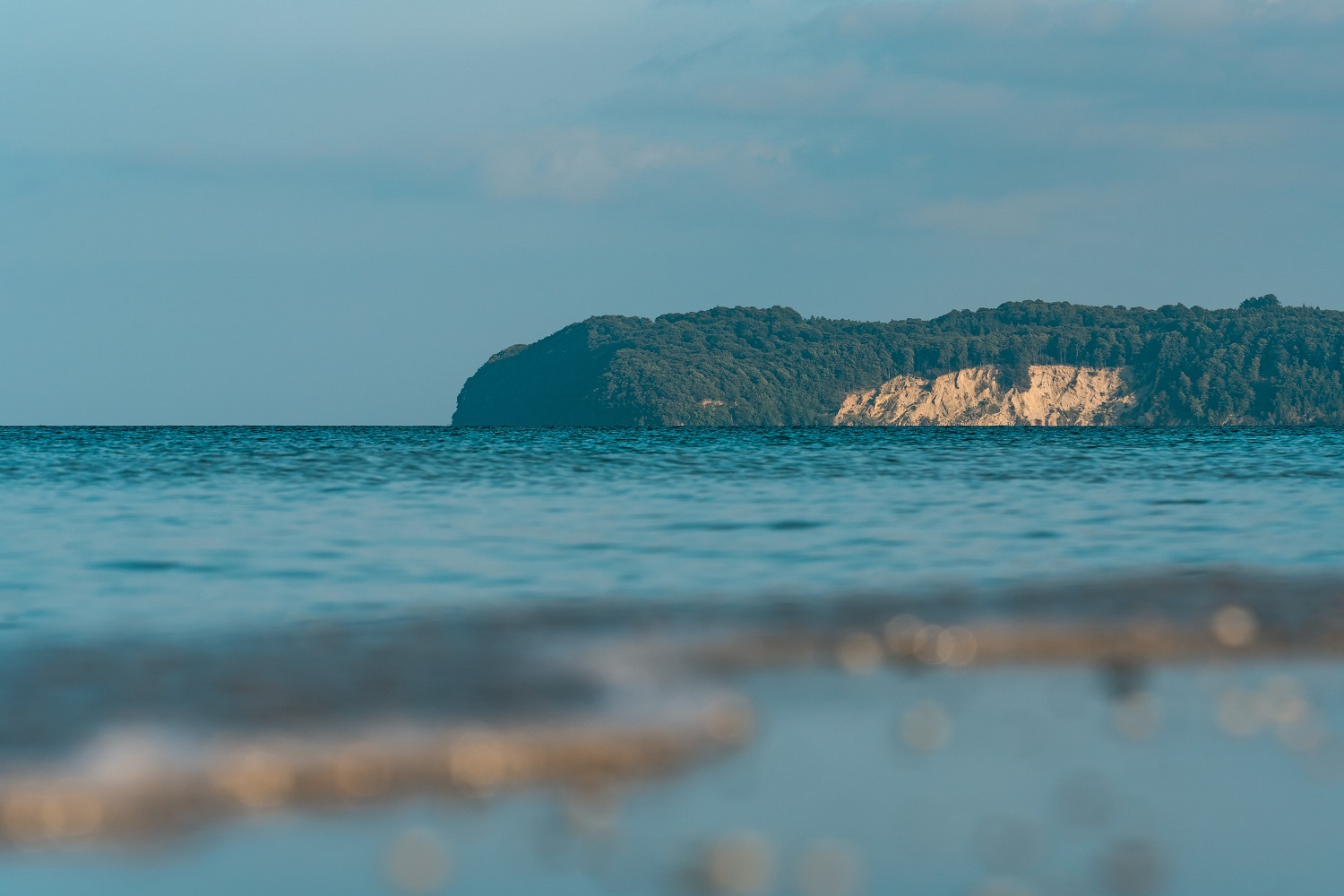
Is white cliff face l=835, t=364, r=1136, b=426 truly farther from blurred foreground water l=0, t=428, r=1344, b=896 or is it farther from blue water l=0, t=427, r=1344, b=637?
blurred foreground water l=0, t=428, r=1344, b=896

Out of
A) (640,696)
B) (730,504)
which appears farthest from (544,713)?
(730,504)

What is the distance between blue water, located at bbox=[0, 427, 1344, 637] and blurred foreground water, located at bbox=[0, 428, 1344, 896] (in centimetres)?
13

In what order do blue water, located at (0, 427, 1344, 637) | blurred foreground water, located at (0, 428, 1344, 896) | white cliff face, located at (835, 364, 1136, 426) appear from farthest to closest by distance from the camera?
1. white cliff face, located at (835, 364, 1136, 426)
2. blue water, located at (0, 427, 1344, 637)
3. blurred foreground water, located at (0, 428, 1344, 896)

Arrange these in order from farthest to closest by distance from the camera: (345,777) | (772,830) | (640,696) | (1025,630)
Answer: (1025,630), (640,696), (345,777), (772,830)

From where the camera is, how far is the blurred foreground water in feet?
20.8

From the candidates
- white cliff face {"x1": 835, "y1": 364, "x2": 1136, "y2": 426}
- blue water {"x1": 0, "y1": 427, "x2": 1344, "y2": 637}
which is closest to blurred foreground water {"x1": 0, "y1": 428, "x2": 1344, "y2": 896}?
blue water {"x1": 0, "y1": 427, "x2": 1344, "y2": 637}

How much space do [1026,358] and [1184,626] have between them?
193763mm

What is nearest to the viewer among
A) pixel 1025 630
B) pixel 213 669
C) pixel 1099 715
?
pixel 1099 715

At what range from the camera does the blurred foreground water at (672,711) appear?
20.8ft

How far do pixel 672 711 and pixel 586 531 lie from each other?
38.4 feet

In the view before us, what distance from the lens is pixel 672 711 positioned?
9.05 metres

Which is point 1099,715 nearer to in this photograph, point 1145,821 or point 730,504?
point 1145,821

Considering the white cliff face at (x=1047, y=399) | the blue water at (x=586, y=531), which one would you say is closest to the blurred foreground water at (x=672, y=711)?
the blue water at (x=586, y=531)

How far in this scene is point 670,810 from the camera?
7.04 metres
